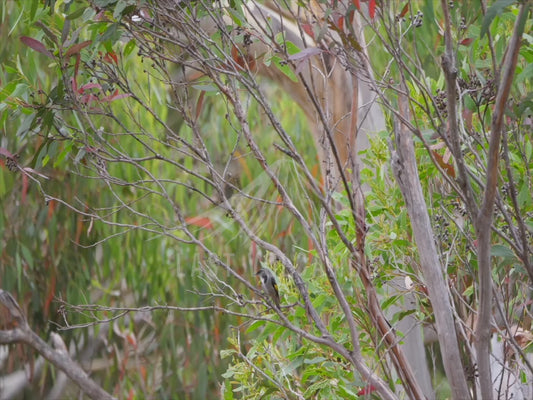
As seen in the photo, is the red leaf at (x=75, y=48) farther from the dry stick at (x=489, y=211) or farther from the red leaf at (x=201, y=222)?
the red leaf at (x=201, y=222)

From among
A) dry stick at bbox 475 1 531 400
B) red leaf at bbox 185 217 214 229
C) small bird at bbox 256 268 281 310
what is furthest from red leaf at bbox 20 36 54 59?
red leaf at bbox 185 217 214 229

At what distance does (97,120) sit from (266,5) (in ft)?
2.45

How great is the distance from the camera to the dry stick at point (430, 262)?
1.22 meters

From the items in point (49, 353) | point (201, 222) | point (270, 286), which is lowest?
point (49, 353)

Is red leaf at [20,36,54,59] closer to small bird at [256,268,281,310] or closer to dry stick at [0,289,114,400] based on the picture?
small bird at [256,268,281,310]

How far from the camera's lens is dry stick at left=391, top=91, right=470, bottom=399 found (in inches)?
47.9

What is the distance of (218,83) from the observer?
142 cm

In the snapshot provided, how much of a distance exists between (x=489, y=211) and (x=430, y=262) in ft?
0.86

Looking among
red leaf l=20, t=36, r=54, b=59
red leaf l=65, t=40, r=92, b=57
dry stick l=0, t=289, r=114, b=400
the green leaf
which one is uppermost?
red leaf l=20, t=36, r=54, b=59

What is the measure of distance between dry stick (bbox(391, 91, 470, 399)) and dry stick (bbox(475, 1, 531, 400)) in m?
0.06

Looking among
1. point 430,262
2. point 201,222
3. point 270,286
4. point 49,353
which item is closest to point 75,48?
point 270,286

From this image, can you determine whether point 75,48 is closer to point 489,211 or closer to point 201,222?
point 489,211

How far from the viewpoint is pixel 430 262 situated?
130cm

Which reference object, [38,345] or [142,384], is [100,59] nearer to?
[38,345]
